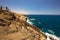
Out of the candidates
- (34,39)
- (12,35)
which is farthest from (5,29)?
(34,39)

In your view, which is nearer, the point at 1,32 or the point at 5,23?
the point at 1,32

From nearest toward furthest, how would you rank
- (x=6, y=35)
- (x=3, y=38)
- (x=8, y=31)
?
(x=3, y=38) → (x=6, y=35) → (x=8, y=31)

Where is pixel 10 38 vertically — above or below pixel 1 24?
below

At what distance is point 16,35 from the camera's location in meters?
12.9

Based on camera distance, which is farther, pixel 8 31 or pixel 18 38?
pixel 8 31

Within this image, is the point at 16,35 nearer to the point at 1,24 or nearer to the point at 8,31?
the point at 8,31

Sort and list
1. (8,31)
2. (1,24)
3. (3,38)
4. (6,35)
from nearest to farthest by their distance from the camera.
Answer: (3,38) → (6,35) → (8,31) → (1,24)

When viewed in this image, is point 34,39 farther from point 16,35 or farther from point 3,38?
point 3,38

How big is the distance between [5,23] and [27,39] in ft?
14.4

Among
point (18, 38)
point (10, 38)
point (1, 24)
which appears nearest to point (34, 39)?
point (18, 38)

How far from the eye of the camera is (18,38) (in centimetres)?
1220

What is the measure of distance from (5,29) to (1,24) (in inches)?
58.4

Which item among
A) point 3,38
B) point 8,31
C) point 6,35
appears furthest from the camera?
point 8,31

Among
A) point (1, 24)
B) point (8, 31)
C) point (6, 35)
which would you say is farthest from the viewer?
point (1, 24)
